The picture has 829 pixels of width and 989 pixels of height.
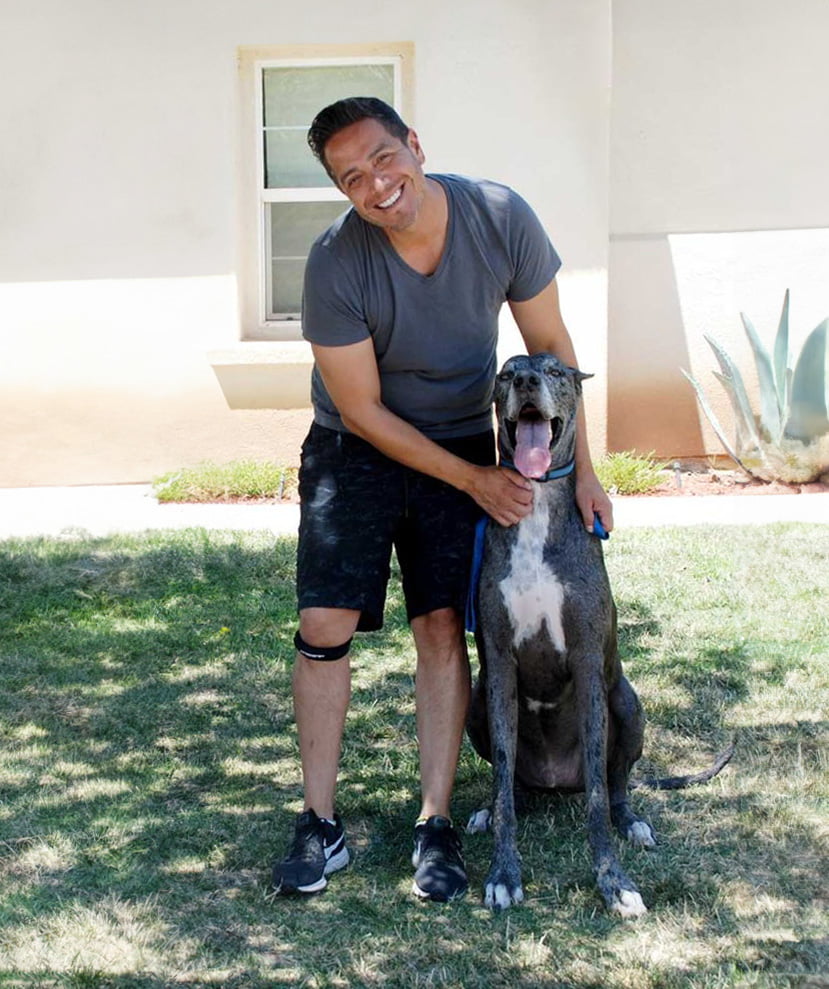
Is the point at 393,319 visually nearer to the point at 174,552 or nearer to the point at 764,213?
the point at 174,552

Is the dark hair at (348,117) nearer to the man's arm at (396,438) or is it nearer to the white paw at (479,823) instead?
the man's arm at (396,438)

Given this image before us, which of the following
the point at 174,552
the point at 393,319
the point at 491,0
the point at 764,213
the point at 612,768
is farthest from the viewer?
the point at 764,213

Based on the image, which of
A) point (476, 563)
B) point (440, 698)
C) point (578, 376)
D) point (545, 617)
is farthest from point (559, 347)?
point (440, 698)

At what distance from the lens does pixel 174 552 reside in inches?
297

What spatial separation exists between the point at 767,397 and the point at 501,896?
595 centimetres

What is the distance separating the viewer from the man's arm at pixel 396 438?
384 centimetres

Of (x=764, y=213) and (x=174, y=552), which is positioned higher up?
(x=764, y=213)

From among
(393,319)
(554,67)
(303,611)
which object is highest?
(554,67)

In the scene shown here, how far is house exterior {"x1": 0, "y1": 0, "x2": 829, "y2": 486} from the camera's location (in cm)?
908

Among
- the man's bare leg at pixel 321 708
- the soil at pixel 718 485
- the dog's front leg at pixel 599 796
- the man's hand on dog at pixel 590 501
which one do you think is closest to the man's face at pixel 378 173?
the man's hand on dog at pixel 590 501

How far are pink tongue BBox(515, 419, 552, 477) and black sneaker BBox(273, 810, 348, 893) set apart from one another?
1.18 meters

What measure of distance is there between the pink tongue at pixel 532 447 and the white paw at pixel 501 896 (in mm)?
1121

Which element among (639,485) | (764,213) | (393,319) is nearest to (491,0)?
(764,213)

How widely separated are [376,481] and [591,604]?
2.33ft
